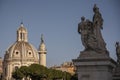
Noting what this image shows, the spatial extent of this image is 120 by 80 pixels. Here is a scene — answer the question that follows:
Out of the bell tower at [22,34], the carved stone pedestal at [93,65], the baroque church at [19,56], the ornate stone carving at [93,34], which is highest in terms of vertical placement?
the bell tower at [22,34]

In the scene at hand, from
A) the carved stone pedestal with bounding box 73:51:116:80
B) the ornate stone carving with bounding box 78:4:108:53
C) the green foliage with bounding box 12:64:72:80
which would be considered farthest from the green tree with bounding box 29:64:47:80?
the carved stone pedestal with bounding box 73:51:116:80

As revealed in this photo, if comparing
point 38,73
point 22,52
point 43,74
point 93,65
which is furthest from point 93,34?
point 22,52

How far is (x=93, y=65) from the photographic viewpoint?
1642 cm

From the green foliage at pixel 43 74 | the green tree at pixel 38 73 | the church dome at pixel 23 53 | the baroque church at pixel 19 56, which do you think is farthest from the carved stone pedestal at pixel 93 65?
the church dome at pixel 23 53

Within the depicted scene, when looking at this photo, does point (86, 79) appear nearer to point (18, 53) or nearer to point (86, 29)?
point (86, 29)

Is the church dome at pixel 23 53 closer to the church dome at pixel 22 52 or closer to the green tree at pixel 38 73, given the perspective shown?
the church dome at pixel 22 52

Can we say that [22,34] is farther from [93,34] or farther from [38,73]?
[93,34]

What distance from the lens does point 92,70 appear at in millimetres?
16469

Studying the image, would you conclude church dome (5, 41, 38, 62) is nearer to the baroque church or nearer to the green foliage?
the baroque church

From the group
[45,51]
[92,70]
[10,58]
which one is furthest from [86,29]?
[10,58]

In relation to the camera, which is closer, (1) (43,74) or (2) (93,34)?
(2) (93,34)

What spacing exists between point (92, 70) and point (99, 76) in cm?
43

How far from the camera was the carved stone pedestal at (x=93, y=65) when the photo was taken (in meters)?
16.3

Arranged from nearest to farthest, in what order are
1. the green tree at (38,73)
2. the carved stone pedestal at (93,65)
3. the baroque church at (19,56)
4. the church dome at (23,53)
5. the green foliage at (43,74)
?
the carved stone pedestal at (93,65), the green foliage at (43,74), the green tree at (38,73), the baroque church at (19,56), the church dome at (23,53)
